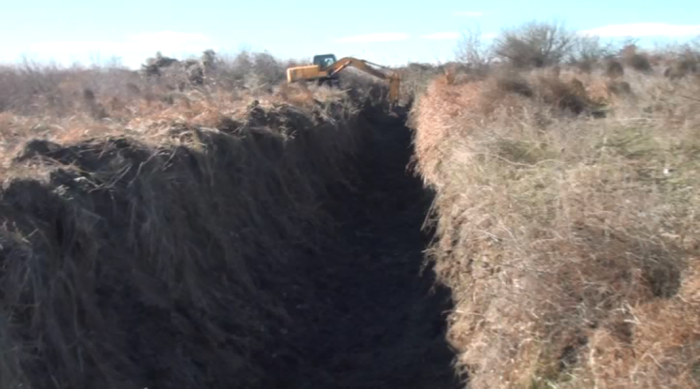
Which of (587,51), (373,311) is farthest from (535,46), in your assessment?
(373,311)

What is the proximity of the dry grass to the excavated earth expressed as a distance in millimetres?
1007

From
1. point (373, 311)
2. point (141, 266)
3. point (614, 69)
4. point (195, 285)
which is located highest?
point (141, 266)

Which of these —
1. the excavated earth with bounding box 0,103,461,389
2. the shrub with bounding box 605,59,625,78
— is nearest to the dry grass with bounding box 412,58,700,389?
the excavated earth with bounding box 0,103,461,389

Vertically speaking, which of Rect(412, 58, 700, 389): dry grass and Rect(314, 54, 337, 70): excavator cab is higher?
Rect(412, 58, 700, 389): dry grass

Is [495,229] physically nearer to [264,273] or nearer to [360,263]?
[264,273]

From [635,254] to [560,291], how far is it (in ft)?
2.22

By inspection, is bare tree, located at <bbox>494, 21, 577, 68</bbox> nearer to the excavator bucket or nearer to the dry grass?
the excavator bucket

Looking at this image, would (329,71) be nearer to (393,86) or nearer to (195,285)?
(393,86)

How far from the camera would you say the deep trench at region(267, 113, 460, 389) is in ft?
28.6

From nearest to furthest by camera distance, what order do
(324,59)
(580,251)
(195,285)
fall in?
(580,251)
(195,285)
(324,59)

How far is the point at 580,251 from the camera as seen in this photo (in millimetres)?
6898

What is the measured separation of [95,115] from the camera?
14016 millimetres

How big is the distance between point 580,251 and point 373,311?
14.4ft

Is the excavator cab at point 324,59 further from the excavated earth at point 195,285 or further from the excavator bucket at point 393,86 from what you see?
the excavated earth at point 195,285
